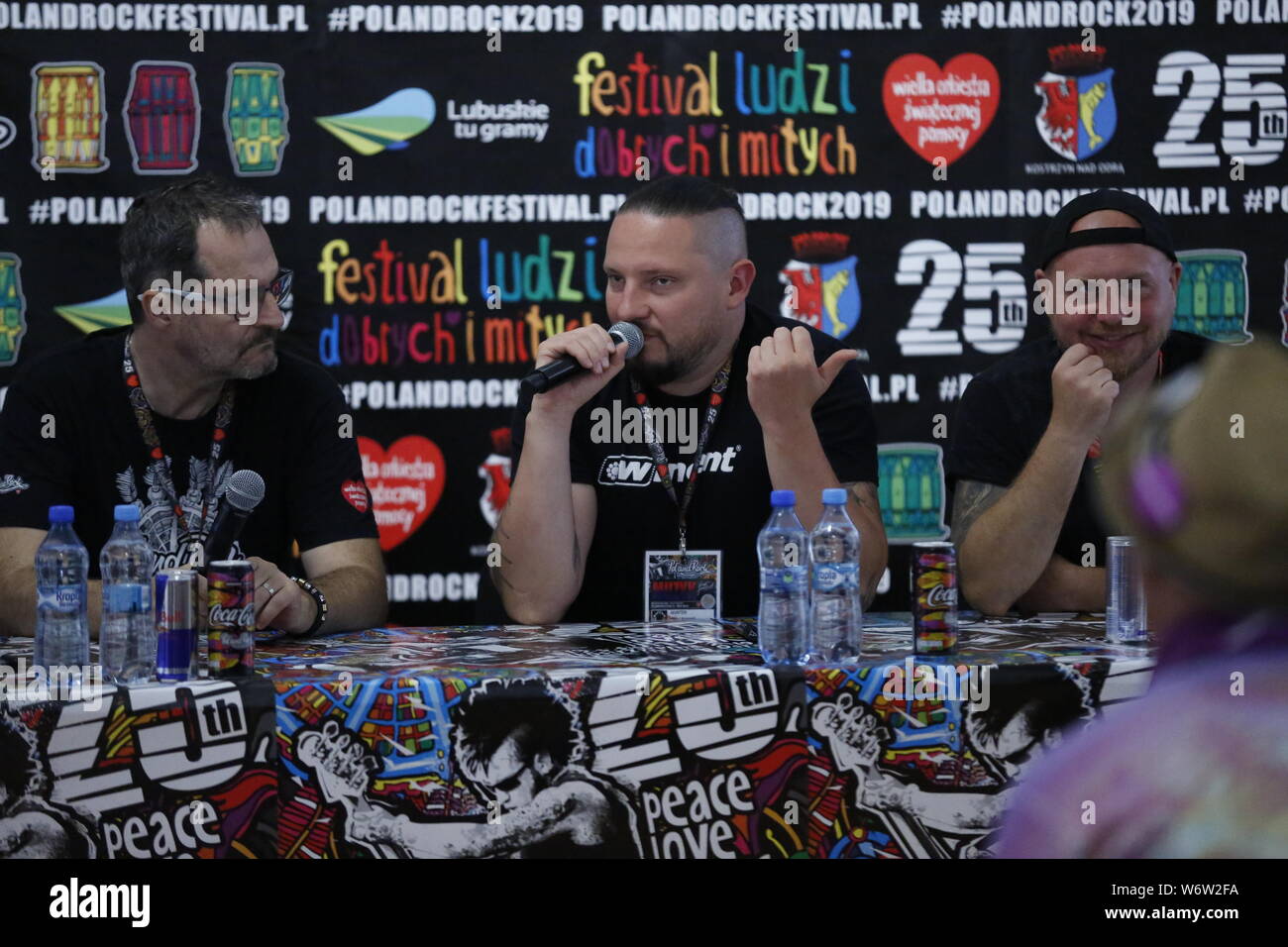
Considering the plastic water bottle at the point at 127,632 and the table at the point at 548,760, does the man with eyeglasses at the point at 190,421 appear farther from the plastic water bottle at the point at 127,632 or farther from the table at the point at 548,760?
the table at the point at 548,760

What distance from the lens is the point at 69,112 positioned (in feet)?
10.5

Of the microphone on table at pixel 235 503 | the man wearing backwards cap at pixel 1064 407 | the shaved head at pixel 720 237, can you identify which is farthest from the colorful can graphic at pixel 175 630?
the man wearing backwards cap at pixel 1064 407

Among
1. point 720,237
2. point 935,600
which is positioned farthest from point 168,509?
point 935,600

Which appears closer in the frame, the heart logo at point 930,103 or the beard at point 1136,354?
the beard at point 1136,354

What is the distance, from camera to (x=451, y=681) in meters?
1.71

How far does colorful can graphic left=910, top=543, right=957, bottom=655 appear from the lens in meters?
1.87

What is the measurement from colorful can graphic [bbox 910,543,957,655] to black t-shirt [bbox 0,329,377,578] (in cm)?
112

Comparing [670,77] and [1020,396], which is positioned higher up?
[670,77]

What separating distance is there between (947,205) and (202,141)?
1.89 m

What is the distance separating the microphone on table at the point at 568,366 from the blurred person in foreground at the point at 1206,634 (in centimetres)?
153

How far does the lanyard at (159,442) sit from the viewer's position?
2.40 metres

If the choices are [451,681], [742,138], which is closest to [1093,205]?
[742,138]
